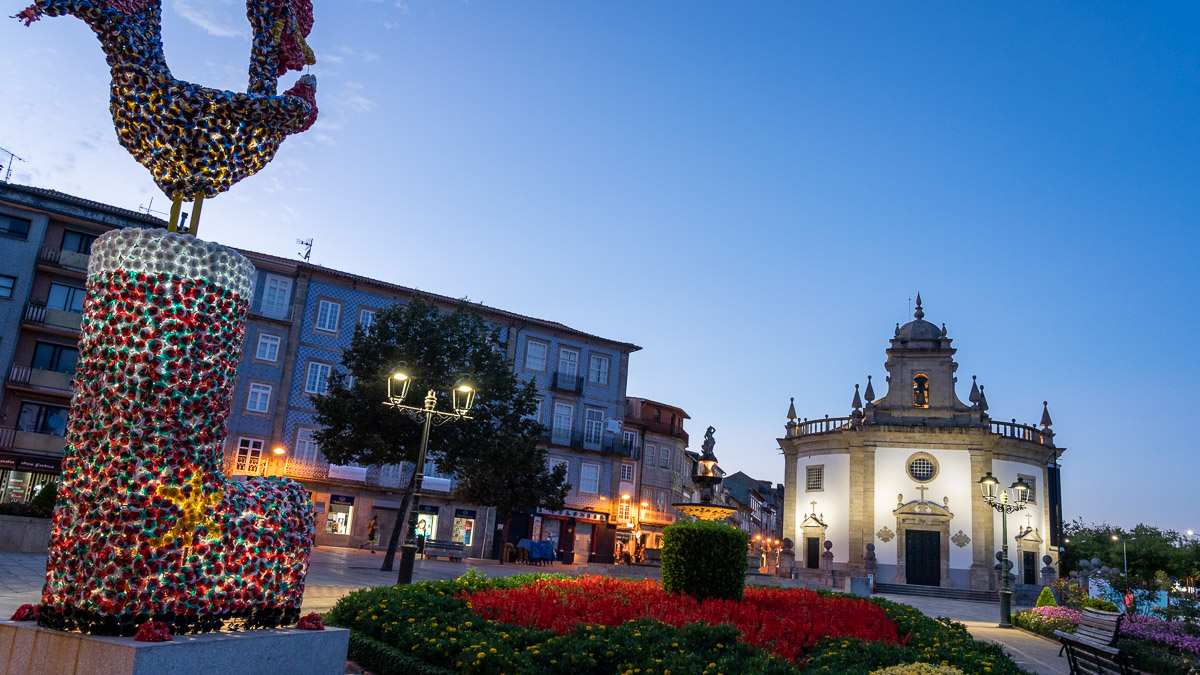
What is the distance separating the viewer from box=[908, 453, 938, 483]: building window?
133ft

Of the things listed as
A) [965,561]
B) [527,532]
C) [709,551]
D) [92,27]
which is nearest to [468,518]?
[527,532]

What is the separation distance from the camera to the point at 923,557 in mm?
39250

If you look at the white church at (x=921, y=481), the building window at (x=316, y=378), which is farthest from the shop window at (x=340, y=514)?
the white church at (x=921, y=481)

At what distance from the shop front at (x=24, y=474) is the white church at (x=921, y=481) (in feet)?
114

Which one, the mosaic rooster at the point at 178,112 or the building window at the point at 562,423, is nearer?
the mosaic rooster at the point at 178,112

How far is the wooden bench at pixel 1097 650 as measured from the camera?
346 inches

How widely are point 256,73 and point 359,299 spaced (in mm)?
37384

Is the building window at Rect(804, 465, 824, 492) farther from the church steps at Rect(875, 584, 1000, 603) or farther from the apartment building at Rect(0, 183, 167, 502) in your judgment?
the apartment building at Rect(0, 183, 167, 502)

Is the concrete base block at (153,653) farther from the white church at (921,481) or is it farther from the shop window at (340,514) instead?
the white church at (921,481)

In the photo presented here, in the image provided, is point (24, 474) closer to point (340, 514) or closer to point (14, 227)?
point (14, 227)

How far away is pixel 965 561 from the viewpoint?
38438 mm

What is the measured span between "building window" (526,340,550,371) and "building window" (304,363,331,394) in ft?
35.8

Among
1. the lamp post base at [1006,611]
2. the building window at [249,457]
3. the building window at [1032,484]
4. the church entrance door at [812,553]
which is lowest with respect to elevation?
the lamp post base at [1006,611]

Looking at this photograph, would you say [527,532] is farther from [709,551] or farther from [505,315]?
[709,551]
